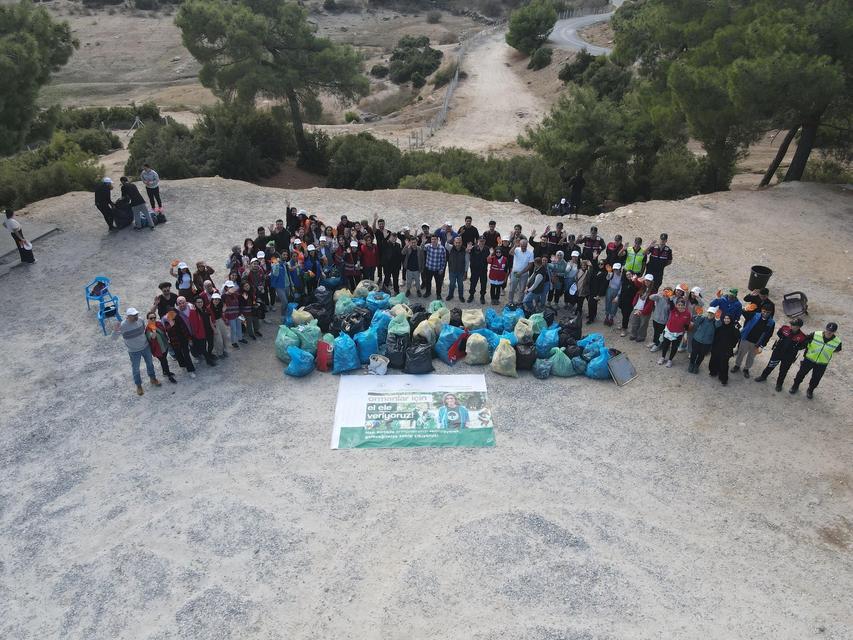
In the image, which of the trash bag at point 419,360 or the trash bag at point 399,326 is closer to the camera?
the trash bag at point 419,360

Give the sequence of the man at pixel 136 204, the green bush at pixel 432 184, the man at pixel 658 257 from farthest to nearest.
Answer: the green bush at pixel 432 184 < the man at pixel 136 204 < the man at pixel 658 257

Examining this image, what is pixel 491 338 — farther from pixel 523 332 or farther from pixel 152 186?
pixel 152 186

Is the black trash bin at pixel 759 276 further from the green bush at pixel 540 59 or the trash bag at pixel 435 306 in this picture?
the green bush at pixel 540 59

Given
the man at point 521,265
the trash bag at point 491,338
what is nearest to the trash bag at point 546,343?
the trash bag at point 491,338

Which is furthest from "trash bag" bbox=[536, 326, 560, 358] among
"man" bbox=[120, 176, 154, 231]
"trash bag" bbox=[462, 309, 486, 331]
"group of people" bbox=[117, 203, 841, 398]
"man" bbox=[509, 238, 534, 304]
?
"man" bbox=[120, 176, 154, 231]

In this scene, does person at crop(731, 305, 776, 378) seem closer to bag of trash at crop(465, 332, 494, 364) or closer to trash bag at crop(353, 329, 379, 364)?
bag of trash at crop(465, 332, 494, 364)
